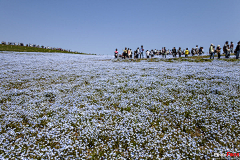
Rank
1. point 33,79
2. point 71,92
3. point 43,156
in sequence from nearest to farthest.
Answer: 1. point 43,156
2. point 71,92
3. point 33,79

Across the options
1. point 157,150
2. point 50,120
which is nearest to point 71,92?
point 50,120

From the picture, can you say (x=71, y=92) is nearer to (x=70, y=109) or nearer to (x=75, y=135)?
(x=70, y=109)

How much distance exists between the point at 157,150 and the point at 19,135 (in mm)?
5095

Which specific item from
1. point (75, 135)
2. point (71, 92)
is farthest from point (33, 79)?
point (75, 135)

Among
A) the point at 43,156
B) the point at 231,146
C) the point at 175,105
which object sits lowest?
the point at 43,156

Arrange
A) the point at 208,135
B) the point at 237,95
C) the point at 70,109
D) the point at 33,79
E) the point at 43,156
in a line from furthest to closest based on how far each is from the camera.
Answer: the point at 33,79
the point at 237,95
the point at 70,109
the point at 208,135
the point at 43,156

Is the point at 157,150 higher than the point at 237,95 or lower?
lower

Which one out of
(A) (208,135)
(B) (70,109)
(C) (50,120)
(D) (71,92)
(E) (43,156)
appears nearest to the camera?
(E) (43,156)

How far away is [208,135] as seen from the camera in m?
5.19

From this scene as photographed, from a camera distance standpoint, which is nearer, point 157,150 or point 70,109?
point 157,150

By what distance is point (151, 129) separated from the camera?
557 cm

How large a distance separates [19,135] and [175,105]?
23.0 ft

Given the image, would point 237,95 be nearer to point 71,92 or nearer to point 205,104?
point 205,104

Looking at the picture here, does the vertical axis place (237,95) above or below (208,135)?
above
